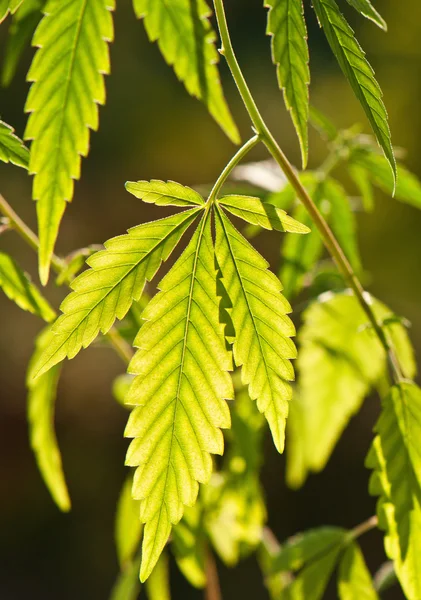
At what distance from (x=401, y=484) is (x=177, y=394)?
0.62 feet

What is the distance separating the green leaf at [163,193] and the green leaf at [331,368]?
0.29 meters

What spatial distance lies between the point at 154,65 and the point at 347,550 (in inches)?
187

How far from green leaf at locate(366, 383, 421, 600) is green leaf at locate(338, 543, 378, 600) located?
166 millimetres

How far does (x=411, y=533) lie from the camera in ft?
1.60

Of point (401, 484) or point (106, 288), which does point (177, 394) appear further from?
point (401, 484)

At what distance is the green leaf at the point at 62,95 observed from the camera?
0.42m

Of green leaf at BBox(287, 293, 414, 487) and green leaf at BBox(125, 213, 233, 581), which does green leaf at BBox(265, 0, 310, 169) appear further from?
green leaf at BBox(287, 293, 414, 487)

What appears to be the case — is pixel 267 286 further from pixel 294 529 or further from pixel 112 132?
pixel 112 132

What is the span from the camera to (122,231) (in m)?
4.82

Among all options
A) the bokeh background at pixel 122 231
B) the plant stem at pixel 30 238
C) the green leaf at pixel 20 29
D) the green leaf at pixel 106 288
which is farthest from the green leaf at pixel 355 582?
the bokeh background at pixel 122 231

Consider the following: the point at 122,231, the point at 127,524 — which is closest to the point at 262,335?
the point at 127,524

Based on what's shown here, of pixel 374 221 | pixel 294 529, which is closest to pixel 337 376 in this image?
pixel 294 529

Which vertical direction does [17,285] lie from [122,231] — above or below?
above

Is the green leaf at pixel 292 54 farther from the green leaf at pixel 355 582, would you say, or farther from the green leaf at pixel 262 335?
the green leaf at pixel 355 582
